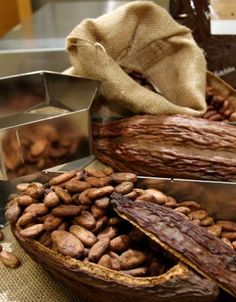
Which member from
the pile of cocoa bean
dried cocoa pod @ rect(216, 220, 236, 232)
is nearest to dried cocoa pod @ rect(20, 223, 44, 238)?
the pile of cocoa bean

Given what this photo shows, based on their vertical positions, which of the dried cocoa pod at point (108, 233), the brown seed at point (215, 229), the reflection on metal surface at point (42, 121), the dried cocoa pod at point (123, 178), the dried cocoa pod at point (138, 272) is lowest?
the brown seed at point (215, 229)

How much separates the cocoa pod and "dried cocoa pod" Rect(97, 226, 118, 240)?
0.05m

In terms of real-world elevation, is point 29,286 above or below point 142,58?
below

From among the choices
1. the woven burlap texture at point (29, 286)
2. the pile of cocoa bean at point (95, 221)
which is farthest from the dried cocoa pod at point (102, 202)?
the woven burlap texture at point (29, 286)

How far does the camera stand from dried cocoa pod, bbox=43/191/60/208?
484 millimetres

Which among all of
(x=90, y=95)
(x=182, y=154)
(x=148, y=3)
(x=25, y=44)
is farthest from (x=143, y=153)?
(x=25, y=44)

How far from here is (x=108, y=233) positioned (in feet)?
1.53

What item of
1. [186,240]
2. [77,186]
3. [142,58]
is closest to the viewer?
[186,240]

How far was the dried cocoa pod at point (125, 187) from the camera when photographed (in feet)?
1.67

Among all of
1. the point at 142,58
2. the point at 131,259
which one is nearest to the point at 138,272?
the point at 131,259

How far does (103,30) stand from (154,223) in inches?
16.9

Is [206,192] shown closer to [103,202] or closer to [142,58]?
[103,202]

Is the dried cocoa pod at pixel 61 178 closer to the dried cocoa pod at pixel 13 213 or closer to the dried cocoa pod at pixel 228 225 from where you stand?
the dried cocoa pod at pixel 13 213

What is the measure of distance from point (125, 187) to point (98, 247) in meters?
0.10
